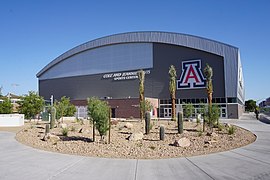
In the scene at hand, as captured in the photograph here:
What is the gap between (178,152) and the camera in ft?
39.5

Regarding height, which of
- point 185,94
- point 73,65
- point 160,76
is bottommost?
point 185,94

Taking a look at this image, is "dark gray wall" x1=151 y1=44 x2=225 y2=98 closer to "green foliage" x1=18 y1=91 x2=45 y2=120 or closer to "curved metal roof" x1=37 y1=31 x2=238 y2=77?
"curved metal roof" x1=37 y1=31 x2=238 y2=77

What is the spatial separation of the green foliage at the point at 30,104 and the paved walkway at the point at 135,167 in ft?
73.1

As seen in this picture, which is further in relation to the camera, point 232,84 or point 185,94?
point 185,94

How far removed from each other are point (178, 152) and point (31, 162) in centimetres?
665

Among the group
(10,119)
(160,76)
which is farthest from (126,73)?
(10,119)

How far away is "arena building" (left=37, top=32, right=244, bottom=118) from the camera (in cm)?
4628

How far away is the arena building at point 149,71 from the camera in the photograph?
4628 centimetres

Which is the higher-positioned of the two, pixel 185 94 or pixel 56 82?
pixel 56 82

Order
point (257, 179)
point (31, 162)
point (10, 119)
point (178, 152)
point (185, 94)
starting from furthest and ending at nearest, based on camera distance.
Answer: point (185, 94) < point (10, 119) < point (178, 152) < point (31, 162) < point (257, 179)

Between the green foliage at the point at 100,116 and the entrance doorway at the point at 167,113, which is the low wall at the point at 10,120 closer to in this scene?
the green foliage at the point at 100,116

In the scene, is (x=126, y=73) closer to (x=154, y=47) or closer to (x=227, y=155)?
(x=154, y=47)

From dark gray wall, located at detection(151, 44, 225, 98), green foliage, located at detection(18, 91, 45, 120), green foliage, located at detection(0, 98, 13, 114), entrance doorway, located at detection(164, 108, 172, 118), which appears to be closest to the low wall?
green foliage, located at detection(18, 91, 45, 120)

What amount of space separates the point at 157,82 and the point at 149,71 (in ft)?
9.65
